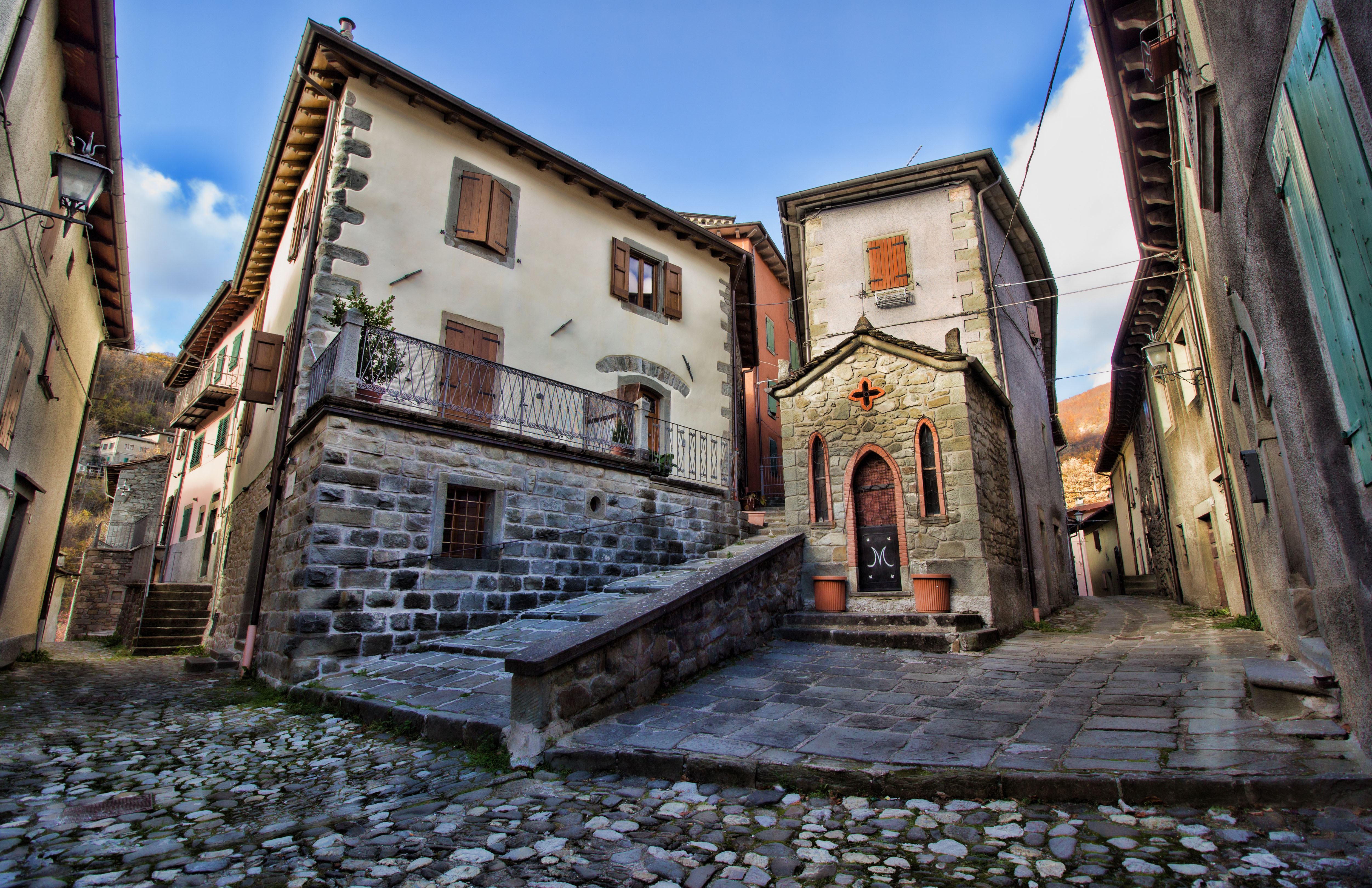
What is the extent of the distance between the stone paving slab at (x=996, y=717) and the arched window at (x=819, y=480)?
2314 mm

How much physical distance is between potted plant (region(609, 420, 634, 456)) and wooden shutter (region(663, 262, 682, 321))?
3.32 meters

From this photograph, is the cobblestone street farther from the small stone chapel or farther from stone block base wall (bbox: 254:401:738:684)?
the small stone chapel

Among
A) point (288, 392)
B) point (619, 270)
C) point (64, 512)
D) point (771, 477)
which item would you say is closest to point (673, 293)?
point (619, 270)

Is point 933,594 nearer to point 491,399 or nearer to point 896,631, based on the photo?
point 896,631

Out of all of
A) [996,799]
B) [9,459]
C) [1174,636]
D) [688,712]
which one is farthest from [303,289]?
[1174,636]

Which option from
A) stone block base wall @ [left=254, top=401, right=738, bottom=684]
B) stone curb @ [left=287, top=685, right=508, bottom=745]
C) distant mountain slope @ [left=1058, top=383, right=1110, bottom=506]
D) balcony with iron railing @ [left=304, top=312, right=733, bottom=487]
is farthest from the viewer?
distant mountain slope @ [left=1058, top=383, right=1110, bottom=506]

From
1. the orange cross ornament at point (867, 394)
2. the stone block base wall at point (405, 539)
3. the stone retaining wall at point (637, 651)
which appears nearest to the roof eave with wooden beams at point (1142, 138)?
the orange cross ornament at point (867, 394)

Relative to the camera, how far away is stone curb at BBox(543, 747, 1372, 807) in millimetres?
2635

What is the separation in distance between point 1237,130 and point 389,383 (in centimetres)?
843

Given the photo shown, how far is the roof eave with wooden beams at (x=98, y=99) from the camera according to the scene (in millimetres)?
7219

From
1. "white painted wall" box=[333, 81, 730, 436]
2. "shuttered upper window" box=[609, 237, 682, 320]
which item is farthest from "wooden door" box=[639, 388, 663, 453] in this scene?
"shuttered upper window" box=[609, 237, 682, 320]

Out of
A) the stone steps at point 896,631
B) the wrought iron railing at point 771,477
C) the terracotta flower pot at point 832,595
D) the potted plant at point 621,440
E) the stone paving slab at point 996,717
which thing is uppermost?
the wrought iron railing at point 771,477

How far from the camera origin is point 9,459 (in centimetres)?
810

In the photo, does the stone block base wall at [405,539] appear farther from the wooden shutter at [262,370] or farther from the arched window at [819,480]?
the arched window at [819,480]
